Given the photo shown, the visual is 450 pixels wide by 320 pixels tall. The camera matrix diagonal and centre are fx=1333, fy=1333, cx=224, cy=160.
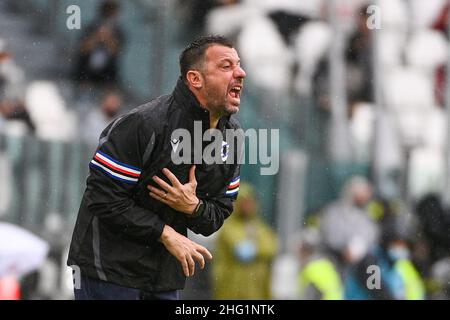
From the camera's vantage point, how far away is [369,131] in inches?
550

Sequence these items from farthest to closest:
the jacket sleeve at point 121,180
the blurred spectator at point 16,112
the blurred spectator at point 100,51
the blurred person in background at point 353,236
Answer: the blurred person in background at point 353,236, the blurred spectator at point 100,51, the blurred spectator at point 16,112, the jacket sleeve at point 121,180

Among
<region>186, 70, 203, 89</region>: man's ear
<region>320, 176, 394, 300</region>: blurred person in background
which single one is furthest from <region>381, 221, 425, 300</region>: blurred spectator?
<region>186, 70, 203, 89</region>: man's ear

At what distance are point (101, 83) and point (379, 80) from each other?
3.29 m

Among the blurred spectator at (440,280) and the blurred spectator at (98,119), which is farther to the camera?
the blurred spectator at (440,280)

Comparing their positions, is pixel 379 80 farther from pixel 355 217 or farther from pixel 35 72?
pixel 35 72

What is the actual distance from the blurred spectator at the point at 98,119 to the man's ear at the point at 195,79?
5002 mm

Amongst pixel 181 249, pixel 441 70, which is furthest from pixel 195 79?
pixel 441 70

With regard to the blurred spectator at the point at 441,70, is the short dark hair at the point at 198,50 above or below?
below

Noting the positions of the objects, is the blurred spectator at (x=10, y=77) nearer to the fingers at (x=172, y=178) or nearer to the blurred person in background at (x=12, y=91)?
the blurred person in background at (x=12, y=91)

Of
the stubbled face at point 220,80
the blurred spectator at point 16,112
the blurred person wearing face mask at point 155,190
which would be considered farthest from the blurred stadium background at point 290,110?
the stubbled face at point 220,80

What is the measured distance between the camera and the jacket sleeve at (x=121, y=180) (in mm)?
7062

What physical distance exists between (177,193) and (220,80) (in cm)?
67

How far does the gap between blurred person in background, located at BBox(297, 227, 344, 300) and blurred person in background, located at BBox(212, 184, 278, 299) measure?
1.31 ft

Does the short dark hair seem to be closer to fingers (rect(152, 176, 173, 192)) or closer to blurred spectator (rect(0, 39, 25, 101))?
fingers (rect(152, 176, 173, 192))
